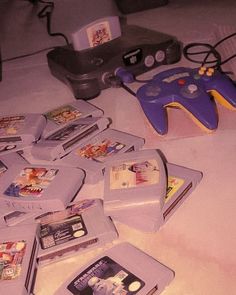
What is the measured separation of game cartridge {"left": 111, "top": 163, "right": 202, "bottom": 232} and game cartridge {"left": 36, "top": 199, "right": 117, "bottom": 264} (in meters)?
0.03

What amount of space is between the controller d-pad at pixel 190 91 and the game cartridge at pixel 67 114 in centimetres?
18

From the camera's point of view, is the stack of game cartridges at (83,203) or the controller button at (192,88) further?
the controller button at (192,88)

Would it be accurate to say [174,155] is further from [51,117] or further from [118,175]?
[51,117]

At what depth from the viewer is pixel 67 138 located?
776 millimetres

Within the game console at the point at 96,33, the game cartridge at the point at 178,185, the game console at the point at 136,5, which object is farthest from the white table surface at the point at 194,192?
the game console at the point at 136,5

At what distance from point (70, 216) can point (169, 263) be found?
169 millimetres

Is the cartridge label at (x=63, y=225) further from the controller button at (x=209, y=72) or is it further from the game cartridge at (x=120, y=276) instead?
the controller button at (x=209, y=72)

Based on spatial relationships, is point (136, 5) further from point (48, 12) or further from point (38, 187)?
point (38, 187)

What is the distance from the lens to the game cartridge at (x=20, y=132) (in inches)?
31.9

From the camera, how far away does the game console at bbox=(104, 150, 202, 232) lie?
23.3 inches

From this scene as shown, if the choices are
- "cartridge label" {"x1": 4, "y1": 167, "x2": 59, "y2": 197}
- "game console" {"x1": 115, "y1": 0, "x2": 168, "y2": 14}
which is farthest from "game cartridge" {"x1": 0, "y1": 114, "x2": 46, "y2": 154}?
"game console" {"x1": 115, "y1": 0, "x2": 168, "y2": 14}

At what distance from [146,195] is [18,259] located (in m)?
0.20

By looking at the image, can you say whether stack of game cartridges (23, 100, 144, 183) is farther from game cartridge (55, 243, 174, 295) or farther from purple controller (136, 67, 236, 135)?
game cartridge (55, 243, 174, 295)

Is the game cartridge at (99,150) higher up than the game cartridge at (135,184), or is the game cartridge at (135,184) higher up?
the game cartridge at (135,184)
